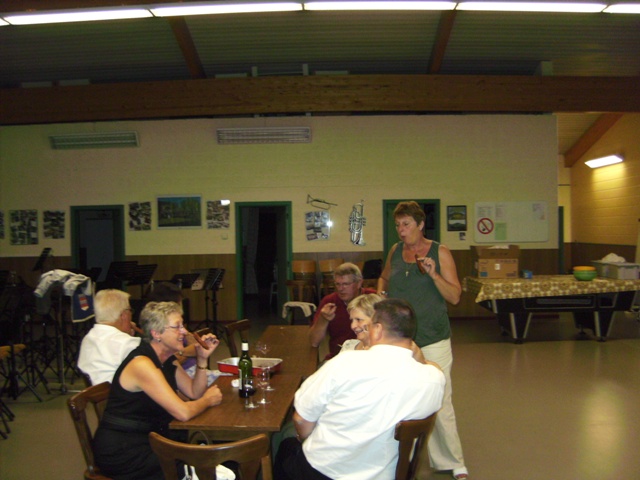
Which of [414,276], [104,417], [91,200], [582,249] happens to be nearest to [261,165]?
[91,200]

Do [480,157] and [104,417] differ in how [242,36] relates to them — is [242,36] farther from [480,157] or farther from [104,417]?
[104,417]

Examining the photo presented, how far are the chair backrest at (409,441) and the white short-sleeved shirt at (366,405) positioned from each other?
4 cm

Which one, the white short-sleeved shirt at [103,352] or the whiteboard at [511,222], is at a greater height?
the whiteboard at [511,222]

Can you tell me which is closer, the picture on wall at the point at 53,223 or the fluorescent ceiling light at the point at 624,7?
the fluorescent ceiling light at the point at 624,7

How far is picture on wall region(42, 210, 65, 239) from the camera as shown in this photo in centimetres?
988

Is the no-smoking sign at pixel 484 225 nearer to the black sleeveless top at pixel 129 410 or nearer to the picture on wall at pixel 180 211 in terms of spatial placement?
the picture on wall at pixel 180 211

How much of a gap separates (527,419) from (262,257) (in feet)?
33.7

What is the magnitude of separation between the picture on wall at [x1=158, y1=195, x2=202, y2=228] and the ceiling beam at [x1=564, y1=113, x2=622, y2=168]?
29.4ft

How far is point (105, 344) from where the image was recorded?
121 inches

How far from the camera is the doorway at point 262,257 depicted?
9.74 meters

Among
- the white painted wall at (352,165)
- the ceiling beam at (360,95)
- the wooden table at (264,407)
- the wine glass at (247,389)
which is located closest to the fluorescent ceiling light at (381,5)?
the ceiling beam at (360,95)

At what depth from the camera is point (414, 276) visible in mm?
3396

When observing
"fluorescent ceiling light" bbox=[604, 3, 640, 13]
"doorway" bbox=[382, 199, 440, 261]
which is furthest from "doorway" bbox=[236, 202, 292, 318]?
"fluorescent ceiling light" bbox=[604, 3, 640, 13]

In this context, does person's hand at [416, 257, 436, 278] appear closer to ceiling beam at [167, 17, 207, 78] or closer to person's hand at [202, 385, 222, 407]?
person's hand at [202, 385, 222, 407]
